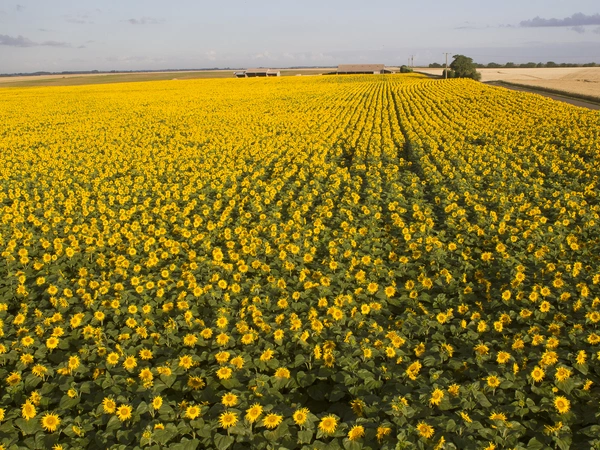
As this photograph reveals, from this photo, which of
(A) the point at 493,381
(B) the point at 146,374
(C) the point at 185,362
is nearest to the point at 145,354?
(B) the point at 146,374

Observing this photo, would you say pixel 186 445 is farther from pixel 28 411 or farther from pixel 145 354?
pixel 28 411

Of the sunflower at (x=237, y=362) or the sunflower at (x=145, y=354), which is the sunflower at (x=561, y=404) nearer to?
the sunflower at (x=237, y=362)

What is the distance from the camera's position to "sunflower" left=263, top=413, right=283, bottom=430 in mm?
Result: 3483

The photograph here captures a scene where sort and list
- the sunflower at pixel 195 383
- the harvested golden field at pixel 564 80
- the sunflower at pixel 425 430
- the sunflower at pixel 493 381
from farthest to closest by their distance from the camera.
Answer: the harvested golden field at pixel 564 80 < the sunflower at pixel 195 383 < the sunflower at pixel 493 381 < the sunflower at pixel 425 430

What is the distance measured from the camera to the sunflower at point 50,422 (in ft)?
12.0

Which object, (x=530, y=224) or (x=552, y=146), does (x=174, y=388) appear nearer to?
(x=530, y=224)

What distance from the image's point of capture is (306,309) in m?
5.39

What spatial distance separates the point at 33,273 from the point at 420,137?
15.3 meters

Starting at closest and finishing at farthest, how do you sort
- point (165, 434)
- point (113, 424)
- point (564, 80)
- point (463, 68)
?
point (165, 434), point (113, 424), point (564, 80), point (463, 68)

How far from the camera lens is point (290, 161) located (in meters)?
14.4

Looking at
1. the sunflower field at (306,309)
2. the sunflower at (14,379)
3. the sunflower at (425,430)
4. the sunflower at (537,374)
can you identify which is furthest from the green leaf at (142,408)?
the sunflower at (537,374)

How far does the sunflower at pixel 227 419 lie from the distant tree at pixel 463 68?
270 feet

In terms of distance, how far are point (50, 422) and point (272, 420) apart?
2048mm

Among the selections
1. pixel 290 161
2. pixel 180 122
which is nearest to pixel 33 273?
pixel 290 161
